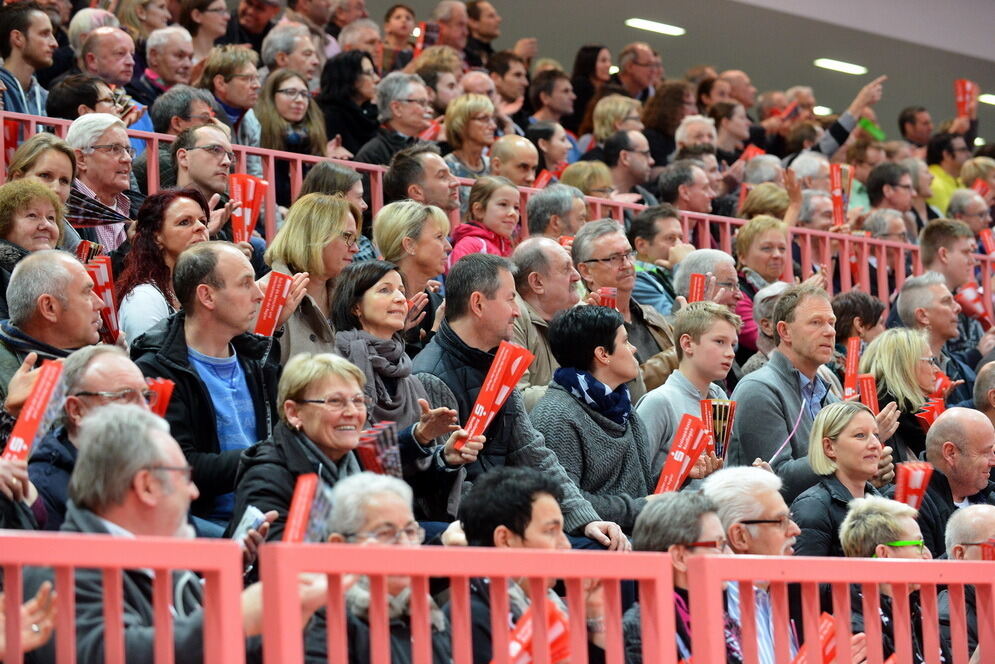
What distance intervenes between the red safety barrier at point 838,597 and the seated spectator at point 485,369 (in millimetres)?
1154

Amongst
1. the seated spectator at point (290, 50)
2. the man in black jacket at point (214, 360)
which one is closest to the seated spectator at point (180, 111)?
the seated spectator at point (290, 50)

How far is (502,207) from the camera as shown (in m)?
6.64

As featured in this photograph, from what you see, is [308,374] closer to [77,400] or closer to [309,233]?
[77,400]

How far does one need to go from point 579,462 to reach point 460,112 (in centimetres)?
305

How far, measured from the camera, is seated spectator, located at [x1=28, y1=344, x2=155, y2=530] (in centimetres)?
368

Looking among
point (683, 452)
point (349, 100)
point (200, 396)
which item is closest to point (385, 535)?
point (200, 396)

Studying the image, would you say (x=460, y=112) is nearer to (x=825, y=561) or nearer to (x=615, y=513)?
(x=615, y=513)

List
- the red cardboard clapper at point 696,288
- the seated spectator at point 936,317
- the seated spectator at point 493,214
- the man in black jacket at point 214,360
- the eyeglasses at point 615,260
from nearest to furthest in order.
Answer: the man in black jacket at point 214,360
the eyeglasses at point 615,260
the red cardboard clapper at point 696,288
the seated spectator at point 493,214
the seated spectator at point 936,317

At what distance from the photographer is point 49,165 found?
5.30 m

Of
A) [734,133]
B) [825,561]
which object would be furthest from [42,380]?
[734,133]

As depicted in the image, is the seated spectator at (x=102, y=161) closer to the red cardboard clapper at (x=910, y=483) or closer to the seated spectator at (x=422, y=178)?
the seated spectator at (x=422, y=178)

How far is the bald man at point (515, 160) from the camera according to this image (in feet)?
24.7

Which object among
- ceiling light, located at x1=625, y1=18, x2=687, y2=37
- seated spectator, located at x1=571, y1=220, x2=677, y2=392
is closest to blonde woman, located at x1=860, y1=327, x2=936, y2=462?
seated spectator, located at x1=571, y1=220, x2=677, y2=392

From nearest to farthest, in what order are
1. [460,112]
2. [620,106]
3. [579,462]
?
1. [579,462]
2. [460,112]
3. [620,106]
